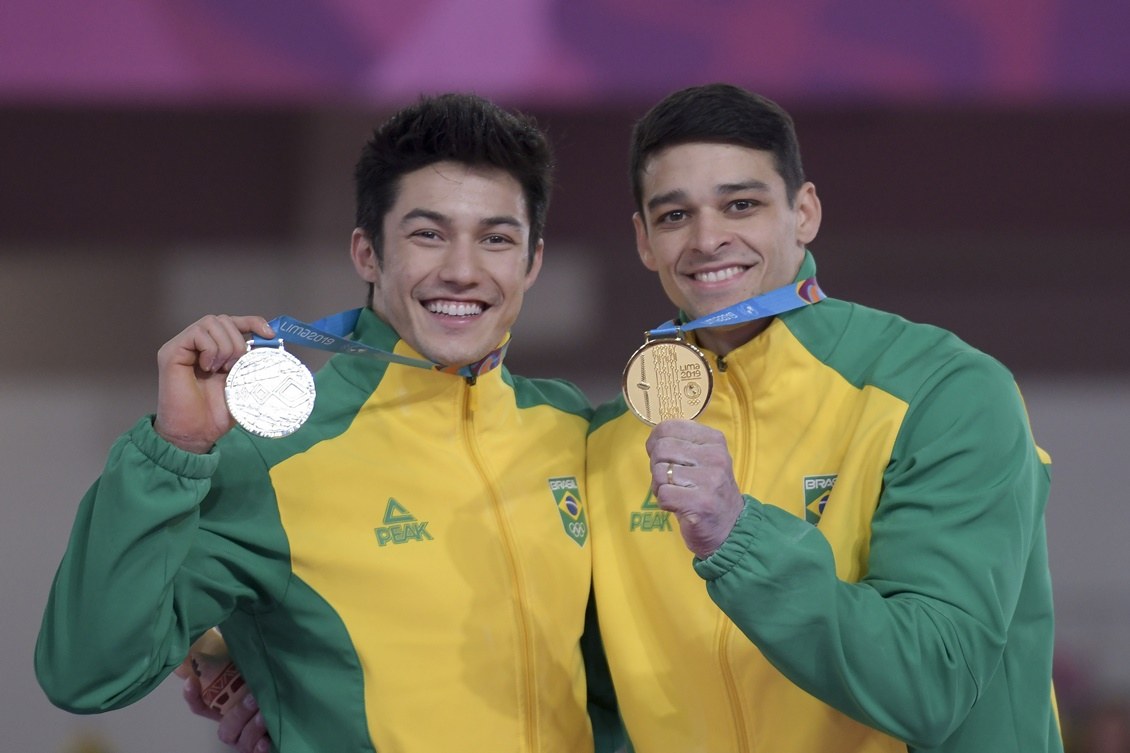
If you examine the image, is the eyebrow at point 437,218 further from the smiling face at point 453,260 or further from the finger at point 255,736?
the finger at point 255,736

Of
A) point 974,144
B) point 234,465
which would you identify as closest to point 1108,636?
point 974,144

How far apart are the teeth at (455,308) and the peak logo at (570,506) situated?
0.33m

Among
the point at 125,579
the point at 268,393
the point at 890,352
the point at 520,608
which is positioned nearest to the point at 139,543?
the point at 125,579

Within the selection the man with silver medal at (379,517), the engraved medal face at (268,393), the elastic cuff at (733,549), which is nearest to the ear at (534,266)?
the man with silver medal at (379,517)

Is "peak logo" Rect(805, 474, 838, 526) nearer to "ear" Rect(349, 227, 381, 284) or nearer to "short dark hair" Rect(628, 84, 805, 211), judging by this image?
"short dark hair" Rect(628, 84, 805, 211)

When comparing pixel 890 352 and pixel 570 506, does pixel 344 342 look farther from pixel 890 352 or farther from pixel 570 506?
pixel 890 352

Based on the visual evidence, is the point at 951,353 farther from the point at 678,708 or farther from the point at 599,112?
the point at 599,112

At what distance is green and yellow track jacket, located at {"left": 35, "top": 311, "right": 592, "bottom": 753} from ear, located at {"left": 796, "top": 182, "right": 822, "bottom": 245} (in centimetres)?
63

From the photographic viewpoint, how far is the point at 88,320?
4.71 m

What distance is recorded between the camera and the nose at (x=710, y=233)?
7.22 feet

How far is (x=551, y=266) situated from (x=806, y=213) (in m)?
2.72

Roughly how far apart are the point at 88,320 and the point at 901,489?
355 centimetres

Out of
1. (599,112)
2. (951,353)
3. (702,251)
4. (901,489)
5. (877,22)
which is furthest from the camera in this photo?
(599,112)

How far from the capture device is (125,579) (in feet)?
6.12
